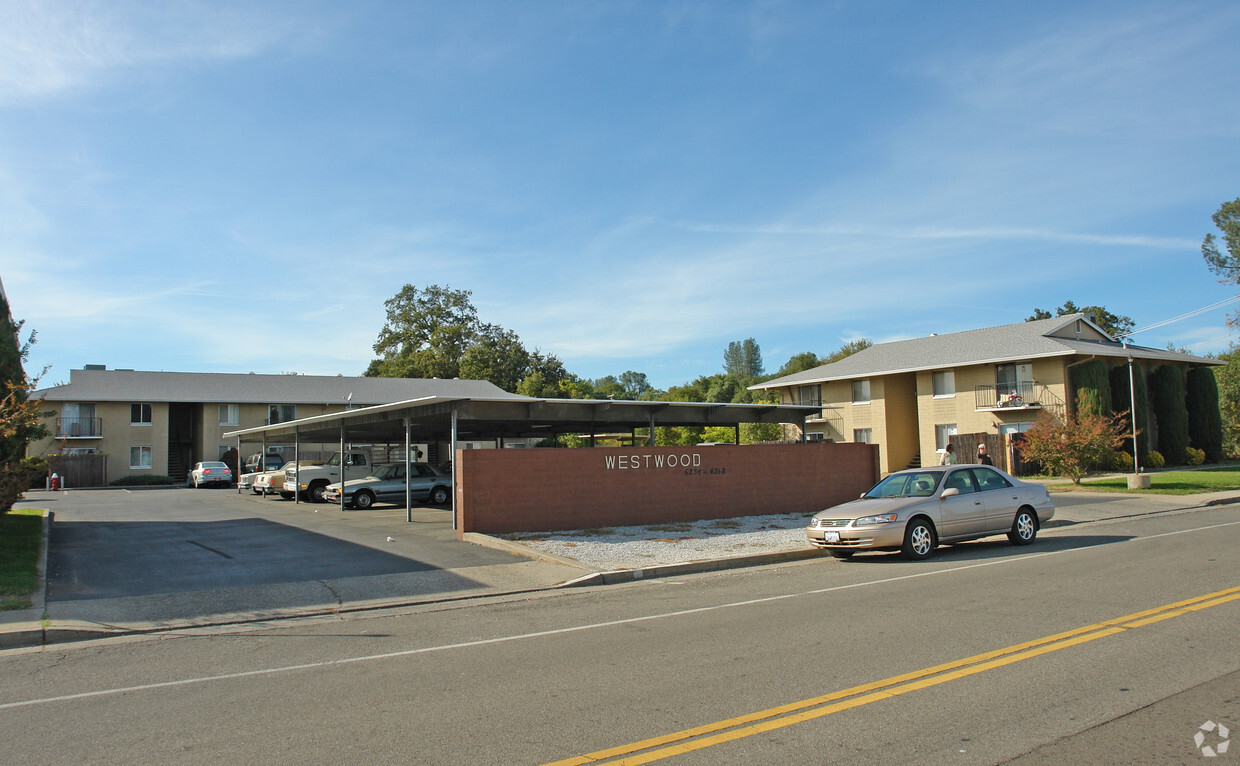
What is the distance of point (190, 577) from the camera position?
484 inches

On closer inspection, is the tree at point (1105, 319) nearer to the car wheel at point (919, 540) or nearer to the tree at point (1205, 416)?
the tree at point (1205, 416)

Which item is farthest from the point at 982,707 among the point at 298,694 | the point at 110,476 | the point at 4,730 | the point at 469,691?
the point at 110,476

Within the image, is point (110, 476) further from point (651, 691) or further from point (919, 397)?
point (651, 691)

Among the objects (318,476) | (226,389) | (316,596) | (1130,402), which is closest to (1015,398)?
(1130,402)

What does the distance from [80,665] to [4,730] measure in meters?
2.16

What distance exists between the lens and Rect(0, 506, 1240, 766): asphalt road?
4.74 meters

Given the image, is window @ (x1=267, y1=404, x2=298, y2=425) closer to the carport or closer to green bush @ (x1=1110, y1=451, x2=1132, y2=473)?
the carport

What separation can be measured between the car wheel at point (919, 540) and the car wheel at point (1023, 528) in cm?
209

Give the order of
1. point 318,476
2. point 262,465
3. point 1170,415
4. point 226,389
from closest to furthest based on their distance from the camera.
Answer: point 318,476 → point 262,465 → point 1170,415 → point 226,389

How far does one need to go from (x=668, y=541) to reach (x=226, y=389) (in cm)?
4356

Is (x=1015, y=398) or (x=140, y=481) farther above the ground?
(x=1015, y=398)

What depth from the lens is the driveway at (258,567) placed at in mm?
10242

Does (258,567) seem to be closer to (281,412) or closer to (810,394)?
(281,412)

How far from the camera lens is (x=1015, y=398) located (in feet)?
122
